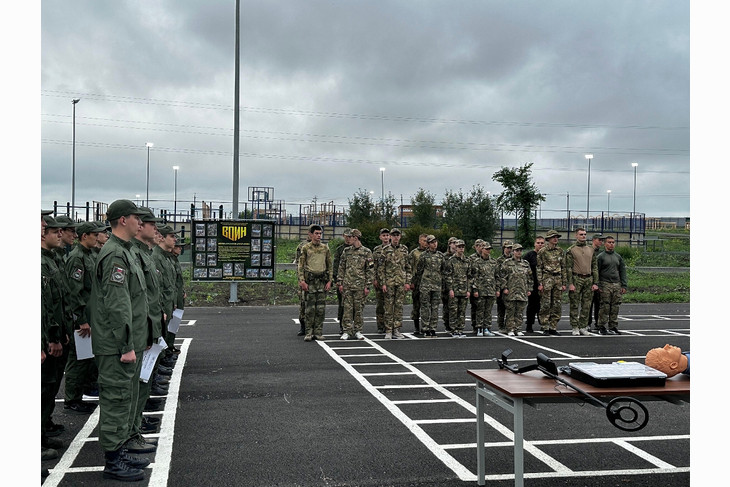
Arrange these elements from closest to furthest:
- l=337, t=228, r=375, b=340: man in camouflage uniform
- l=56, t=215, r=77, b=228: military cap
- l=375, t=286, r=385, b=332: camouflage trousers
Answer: l=56, t=215, r=77, b=228: military cap < l=337, t=228, r=375, b=340: man in camouflage uniform < l=375, t=286, r=385, b=332: camouflage trousers

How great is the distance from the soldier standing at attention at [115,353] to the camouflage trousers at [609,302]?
11.5 m

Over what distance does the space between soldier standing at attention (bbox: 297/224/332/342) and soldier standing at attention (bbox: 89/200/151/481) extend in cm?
730

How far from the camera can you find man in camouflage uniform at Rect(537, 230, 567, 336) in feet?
45.6

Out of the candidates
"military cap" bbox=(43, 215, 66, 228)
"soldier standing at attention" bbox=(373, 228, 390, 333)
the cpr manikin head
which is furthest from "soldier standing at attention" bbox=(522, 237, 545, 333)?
"military cap" bbox=(43, 215, 66, 228)

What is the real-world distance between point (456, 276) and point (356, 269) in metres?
2.25

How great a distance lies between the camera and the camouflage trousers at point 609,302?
45.9ft

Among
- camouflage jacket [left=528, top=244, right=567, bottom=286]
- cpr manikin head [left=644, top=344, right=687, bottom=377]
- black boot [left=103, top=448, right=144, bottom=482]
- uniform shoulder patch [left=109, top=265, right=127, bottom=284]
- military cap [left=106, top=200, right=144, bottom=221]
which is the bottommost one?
black boot [left=103, top=448, right=144, bottom=482]

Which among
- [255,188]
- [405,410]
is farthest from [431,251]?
[255,188]

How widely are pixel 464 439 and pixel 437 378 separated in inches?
117

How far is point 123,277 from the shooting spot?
16.6 feet

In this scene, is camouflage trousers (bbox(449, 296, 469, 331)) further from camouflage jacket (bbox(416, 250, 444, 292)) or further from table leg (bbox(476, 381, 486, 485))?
table leg (bbox(476, 381, 486, 485))

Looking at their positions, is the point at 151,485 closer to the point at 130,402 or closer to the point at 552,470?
the point at 130,402

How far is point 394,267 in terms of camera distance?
43.2 ft

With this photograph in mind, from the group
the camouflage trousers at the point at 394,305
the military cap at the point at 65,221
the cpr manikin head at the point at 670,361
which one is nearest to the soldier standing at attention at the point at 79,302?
the military cap at the point at 65,221
